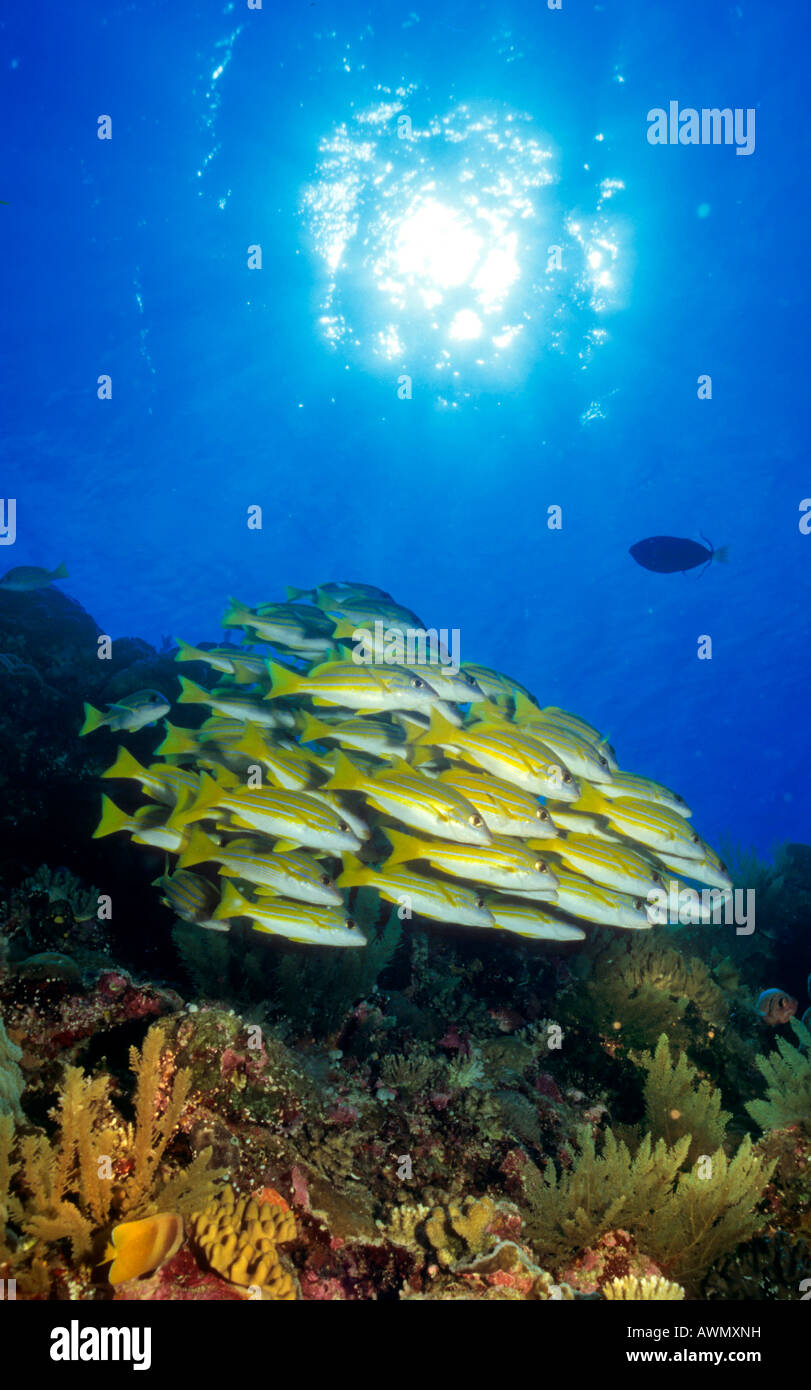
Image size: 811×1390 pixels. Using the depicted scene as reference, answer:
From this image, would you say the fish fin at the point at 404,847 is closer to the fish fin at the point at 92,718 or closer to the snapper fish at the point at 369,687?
the snapper fish at the point at 369,687

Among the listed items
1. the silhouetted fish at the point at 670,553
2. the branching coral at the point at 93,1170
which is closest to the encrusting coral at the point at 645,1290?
the branching coral at the point at 93,1170

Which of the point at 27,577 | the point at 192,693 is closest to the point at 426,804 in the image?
the point at 192,693

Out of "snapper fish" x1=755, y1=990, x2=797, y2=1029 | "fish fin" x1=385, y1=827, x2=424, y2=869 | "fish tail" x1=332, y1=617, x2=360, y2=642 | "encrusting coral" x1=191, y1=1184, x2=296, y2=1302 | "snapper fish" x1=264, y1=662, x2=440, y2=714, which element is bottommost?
"encrusting coral" x1=191, y1=1184, x2=296, y2=1302

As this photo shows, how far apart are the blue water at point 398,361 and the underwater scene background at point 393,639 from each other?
0.52 ft

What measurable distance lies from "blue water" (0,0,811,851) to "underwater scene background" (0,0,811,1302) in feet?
0.52

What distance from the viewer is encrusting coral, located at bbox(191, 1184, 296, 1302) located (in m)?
2.61

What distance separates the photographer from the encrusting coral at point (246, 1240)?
2.61 m

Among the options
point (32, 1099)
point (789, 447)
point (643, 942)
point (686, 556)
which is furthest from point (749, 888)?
point (789, 447)

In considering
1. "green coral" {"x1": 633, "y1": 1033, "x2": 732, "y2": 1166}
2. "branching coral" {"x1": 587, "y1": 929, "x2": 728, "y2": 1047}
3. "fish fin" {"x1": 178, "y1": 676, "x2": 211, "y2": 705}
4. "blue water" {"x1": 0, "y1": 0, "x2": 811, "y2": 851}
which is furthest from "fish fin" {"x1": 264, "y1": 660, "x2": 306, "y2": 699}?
"branching coral" {"x1": 587, "y1": 929, "x2": 728, "y2": 1047}

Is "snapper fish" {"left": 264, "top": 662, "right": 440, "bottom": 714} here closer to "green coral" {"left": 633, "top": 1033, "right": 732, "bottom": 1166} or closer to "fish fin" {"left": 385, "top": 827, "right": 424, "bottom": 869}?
"fish fin" {"left": 385, "top": 827, "right": 424, "bottom": 869}

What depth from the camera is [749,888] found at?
10641mm

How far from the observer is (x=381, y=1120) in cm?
395

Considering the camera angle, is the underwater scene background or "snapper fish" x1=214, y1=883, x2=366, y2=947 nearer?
the underwater scene background
